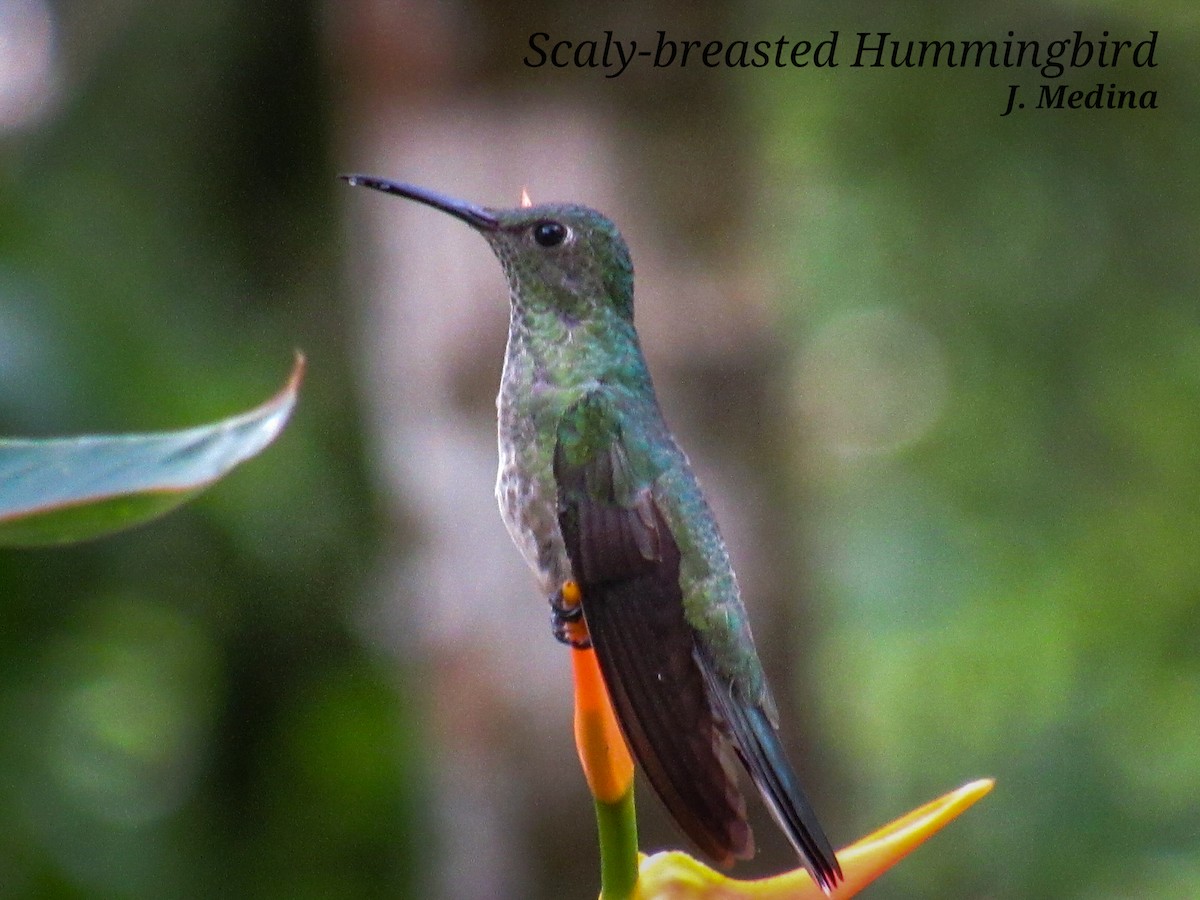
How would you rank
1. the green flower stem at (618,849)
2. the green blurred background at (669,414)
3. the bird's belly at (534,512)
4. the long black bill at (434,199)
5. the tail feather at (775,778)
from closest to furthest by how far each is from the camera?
1. the green flower stem at (618,849)
2. the tail feather at (775,778)
3. the long black bill at (434,199)
4. the bird's belly at (534,512)
5. the green blurred background at (669,414)

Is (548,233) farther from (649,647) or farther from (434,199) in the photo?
(649,647)

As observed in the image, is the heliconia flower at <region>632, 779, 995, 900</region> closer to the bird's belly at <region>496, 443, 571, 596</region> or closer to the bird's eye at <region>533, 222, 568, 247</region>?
the bird's belly at <region>496, 443, 571, 596</region>

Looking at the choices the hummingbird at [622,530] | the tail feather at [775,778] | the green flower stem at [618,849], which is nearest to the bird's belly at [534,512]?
the hummingbird at [622,530]

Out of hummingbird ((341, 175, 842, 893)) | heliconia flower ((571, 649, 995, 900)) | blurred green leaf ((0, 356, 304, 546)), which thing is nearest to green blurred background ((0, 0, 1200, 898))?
hummingbird ((341, 175, 842, 893))

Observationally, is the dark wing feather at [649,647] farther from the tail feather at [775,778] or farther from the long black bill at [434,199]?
the long black bill at [434,199]

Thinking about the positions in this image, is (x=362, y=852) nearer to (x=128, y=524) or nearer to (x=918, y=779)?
(x=918, y=779)

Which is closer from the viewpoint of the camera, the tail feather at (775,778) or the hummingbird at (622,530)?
the tail feather at (775,778)

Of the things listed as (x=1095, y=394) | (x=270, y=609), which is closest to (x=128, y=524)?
(x=270, y=609)
